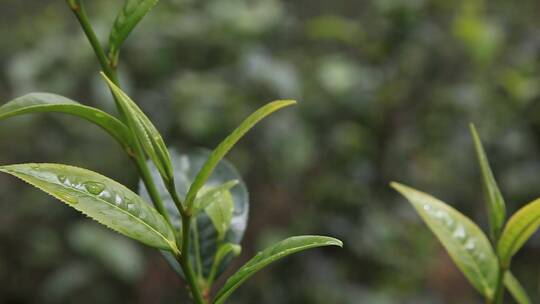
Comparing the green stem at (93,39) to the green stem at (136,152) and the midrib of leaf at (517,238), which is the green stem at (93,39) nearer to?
the green stem at (136,152)

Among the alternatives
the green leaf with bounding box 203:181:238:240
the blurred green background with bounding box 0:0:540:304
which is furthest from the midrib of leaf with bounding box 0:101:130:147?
Answer: the blurred green background with bounding box 0:0:540:304

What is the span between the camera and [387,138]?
5.93 ft

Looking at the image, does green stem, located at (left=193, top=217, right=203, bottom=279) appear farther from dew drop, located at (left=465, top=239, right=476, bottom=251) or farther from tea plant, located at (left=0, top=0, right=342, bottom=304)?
dew drop, located at (left=465, top=239, right=476, bottom=251)

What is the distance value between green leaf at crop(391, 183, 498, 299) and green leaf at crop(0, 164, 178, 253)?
0.72ft

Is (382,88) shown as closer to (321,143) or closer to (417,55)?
(417,55)

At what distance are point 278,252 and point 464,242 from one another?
0.68 feet

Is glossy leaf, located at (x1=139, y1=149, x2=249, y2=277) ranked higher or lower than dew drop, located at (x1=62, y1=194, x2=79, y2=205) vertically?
lower

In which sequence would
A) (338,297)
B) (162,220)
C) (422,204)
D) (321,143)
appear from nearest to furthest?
1. (162,220)
2. (422,204)
3. (338,297)
4. (321,143)

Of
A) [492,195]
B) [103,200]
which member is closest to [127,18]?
[103,200]

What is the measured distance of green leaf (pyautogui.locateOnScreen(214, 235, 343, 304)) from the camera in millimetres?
405

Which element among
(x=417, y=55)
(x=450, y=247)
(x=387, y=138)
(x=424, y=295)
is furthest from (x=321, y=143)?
(x=450, y=247)

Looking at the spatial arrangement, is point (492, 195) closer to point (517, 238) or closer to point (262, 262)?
point (517, 238)

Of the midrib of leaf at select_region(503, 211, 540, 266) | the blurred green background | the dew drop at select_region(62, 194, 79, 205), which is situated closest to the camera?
the dew drop at select_region(62, 194, 79, 205)

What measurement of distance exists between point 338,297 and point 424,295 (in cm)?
33
